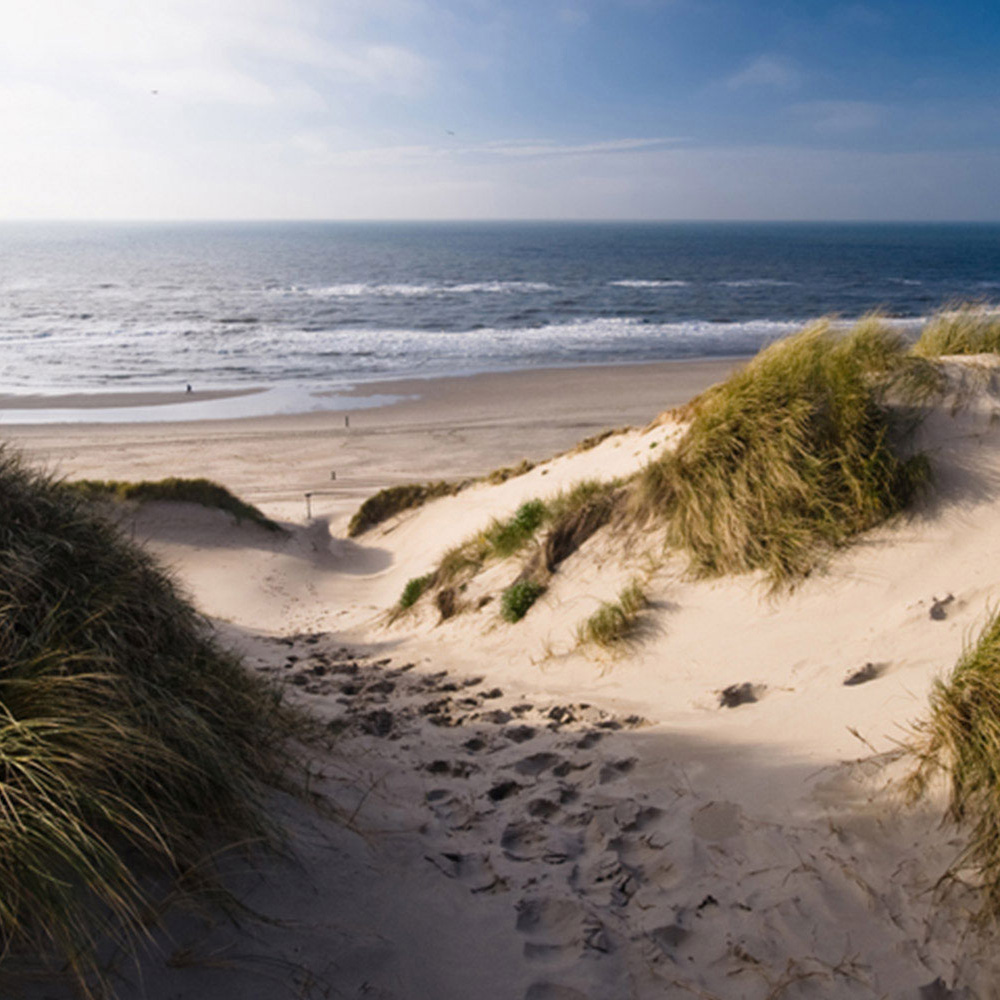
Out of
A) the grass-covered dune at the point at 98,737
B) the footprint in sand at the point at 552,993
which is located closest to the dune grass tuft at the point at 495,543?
the grass-covered dune at the point at 98,737

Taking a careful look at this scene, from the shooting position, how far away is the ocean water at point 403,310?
34.9 m

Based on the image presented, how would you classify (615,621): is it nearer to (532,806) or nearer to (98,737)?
(532,806)

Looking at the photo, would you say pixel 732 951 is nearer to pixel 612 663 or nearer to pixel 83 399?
pixel 612 663

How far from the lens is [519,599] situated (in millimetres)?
7258

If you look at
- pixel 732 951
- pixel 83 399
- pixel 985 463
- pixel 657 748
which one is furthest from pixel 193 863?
pixel 83 399

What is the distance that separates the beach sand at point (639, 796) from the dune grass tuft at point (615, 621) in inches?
6.0

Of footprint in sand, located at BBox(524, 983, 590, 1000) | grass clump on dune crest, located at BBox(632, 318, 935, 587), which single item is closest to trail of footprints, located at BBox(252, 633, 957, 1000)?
footprint in sand, located at BBox(524, 983, 590, 1000)

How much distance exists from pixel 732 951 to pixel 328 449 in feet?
66.9

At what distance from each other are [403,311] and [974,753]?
5140 cm

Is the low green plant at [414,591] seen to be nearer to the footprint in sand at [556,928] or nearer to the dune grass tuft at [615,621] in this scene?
the dune grass tuft at [615,621]

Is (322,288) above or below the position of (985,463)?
above

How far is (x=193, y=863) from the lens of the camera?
8.89 ft

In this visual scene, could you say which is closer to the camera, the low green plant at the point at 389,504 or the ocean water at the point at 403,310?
the low green plant at the point at 389,504

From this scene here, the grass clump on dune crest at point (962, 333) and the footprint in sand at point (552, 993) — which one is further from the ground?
the grass clump on dune crest at point (962, 333)
